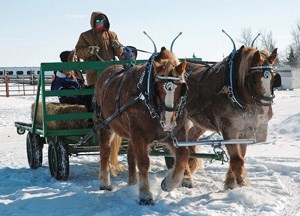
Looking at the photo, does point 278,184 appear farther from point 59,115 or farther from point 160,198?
point 59,115

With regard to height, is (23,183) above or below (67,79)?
below

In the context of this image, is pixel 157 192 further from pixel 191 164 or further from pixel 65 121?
pixel 65 121

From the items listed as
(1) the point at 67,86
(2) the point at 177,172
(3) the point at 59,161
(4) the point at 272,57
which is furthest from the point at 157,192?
(1) the point at 67,86

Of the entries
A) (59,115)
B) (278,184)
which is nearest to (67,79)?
(59,115)

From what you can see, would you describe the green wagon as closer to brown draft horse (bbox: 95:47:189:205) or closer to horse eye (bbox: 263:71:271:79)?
brown draft horse (bbox: 95:47:189:205)

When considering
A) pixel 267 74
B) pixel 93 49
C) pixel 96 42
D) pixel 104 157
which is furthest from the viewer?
pixel 96 42

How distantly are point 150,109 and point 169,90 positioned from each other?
1.33ft

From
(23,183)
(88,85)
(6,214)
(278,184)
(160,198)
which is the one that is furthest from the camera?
(88,85)

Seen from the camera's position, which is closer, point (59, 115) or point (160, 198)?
point (160, 198)

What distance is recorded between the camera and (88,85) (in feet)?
27.2

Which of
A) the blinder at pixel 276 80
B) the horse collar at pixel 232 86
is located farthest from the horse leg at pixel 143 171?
the blinder at pixel 276 80

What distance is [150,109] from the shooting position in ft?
17.8

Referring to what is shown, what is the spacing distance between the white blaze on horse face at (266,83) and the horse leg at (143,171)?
1.41 m

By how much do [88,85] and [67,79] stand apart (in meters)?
0.38
